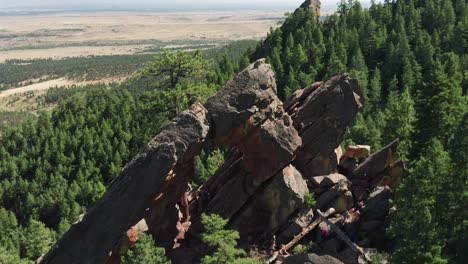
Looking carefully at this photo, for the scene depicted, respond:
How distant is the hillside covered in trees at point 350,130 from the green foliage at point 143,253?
0.39 meters

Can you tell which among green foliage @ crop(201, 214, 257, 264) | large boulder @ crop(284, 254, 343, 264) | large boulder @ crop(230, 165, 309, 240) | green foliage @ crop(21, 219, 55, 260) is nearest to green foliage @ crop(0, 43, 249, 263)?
green foliage @ crop(21, 219, 55, 260)

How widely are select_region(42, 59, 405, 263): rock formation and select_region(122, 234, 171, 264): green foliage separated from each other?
7.59 feet

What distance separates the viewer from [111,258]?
38500mm

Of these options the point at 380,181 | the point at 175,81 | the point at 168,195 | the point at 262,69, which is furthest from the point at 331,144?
the point at 175,81

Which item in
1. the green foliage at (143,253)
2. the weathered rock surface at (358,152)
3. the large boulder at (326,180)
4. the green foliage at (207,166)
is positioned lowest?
the green foliage at (207,166)

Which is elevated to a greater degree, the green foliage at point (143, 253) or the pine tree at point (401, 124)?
the pine tree at point (401, 124)

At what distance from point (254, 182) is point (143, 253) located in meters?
12.7

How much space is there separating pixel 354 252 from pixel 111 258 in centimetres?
2004

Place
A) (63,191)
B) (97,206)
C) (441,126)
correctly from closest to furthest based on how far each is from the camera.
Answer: (97,206), (441,126), (63,191)

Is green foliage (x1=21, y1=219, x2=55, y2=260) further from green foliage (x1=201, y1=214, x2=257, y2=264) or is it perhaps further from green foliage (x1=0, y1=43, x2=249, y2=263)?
green foliage (x1=201, y1=214, x2=257, y2=264)

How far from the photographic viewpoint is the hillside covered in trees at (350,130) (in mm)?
34219

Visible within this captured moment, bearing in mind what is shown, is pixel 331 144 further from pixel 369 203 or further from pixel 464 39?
pixel 464 39

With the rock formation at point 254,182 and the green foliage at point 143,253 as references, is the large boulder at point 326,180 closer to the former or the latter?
the rock formation at point 254,182

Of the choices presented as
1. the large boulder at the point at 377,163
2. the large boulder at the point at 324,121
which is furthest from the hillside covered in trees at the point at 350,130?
the large boulder at the point at 324,121
